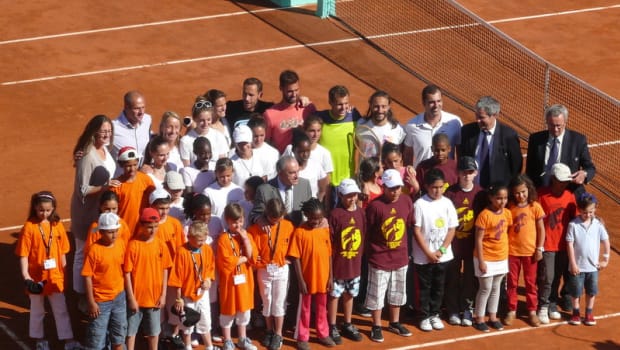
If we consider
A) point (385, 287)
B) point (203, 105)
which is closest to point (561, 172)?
point (385, 287)

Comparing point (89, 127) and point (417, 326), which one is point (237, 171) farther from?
point (417, 326)

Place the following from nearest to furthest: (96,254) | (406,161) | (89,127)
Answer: (96,254) → (89,127) → (406,161)

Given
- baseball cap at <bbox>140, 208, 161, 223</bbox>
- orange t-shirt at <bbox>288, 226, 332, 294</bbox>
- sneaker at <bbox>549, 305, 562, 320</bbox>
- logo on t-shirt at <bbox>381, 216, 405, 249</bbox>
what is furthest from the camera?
sneaker at <bbox>549, 305, 562, 320</bbox>

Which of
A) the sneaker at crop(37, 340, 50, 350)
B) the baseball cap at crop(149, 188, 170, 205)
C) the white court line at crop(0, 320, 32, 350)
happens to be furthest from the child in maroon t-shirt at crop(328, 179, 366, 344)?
the white court line at crop(0, 320, 32, 350)

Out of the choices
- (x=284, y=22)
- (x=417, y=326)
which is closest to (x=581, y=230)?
(x=417, y=326)

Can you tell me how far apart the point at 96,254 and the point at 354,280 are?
311 cm

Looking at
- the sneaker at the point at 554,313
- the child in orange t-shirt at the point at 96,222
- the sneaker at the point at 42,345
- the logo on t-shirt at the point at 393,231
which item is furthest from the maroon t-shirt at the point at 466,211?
the sneaker at the point at 42,345

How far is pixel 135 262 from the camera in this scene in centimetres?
1474

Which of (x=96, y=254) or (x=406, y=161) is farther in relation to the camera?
(x=406, y=161)

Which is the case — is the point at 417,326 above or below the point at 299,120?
below

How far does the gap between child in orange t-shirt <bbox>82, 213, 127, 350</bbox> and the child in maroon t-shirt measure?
248 cm

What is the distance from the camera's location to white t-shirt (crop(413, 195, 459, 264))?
1571cm

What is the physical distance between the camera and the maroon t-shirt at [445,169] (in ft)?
52.8

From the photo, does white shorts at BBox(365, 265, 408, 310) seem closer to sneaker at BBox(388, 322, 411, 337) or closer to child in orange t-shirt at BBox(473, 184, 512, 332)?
A: sneaker at BBox(388, 322, 411, 337)
